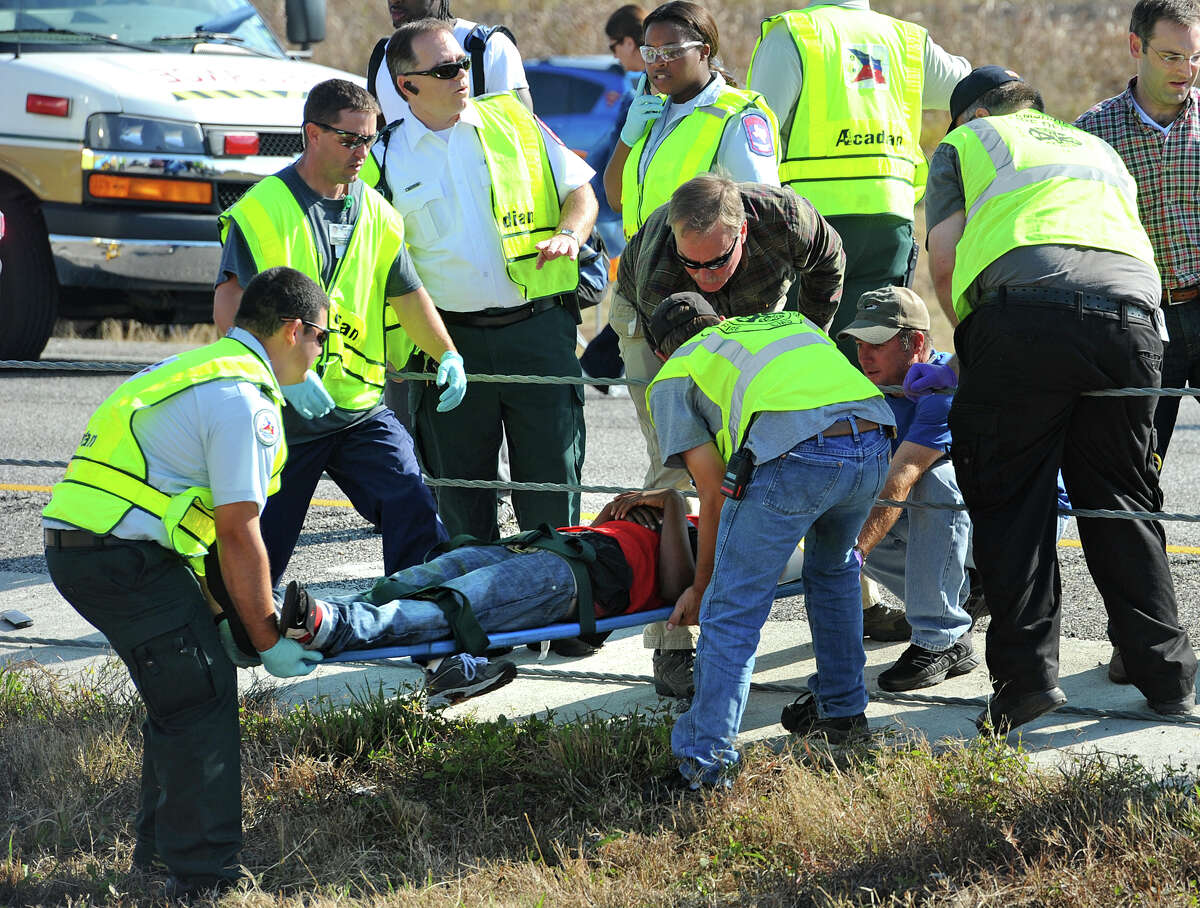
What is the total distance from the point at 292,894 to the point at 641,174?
2883mm

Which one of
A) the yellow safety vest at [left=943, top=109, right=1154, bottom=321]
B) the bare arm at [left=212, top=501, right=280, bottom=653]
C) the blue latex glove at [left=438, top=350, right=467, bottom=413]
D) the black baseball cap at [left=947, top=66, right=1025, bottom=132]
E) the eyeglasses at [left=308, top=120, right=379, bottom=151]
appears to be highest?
the black baseball cap at [left=947, top=66, right=1025, bottom=132]

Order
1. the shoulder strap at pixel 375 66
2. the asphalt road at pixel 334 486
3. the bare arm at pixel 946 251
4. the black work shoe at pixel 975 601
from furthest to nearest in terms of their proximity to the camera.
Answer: the shoulder strap at pixel 375 66 → the asphalt road at pixel 334 486 → the black work shoe at pixel 975 601 → the bare arm at pixel 946 251

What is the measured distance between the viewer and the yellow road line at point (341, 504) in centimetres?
630

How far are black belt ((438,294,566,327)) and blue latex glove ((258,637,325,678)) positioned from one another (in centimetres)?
177

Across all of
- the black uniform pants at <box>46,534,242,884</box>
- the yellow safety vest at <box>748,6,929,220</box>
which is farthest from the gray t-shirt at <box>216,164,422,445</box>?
the yellow safety vest at <box>748,6,929,220</box>

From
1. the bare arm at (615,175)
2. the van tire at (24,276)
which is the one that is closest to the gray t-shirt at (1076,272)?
the bare arm at (615,175)

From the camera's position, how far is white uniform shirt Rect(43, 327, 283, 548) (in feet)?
10.8

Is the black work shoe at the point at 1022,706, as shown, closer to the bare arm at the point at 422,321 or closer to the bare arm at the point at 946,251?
the bare arm at the point at 946,251

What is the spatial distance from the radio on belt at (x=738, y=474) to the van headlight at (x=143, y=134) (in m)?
A: 6.38

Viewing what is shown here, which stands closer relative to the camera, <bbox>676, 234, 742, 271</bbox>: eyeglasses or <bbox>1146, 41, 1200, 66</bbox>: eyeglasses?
<bbox>676, 234, 742, 271</bbox>: eyeglasses

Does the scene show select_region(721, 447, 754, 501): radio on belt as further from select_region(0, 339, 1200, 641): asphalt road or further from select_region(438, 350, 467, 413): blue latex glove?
select_region(0, 339, 1200, 641): asphalt road

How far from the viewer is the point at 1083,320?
12.6ft

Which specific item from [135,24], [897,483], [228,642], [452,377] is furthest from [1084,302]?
[135,24]

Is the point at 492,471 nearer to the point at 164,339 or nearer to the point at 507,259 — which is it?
the point at 507,259
